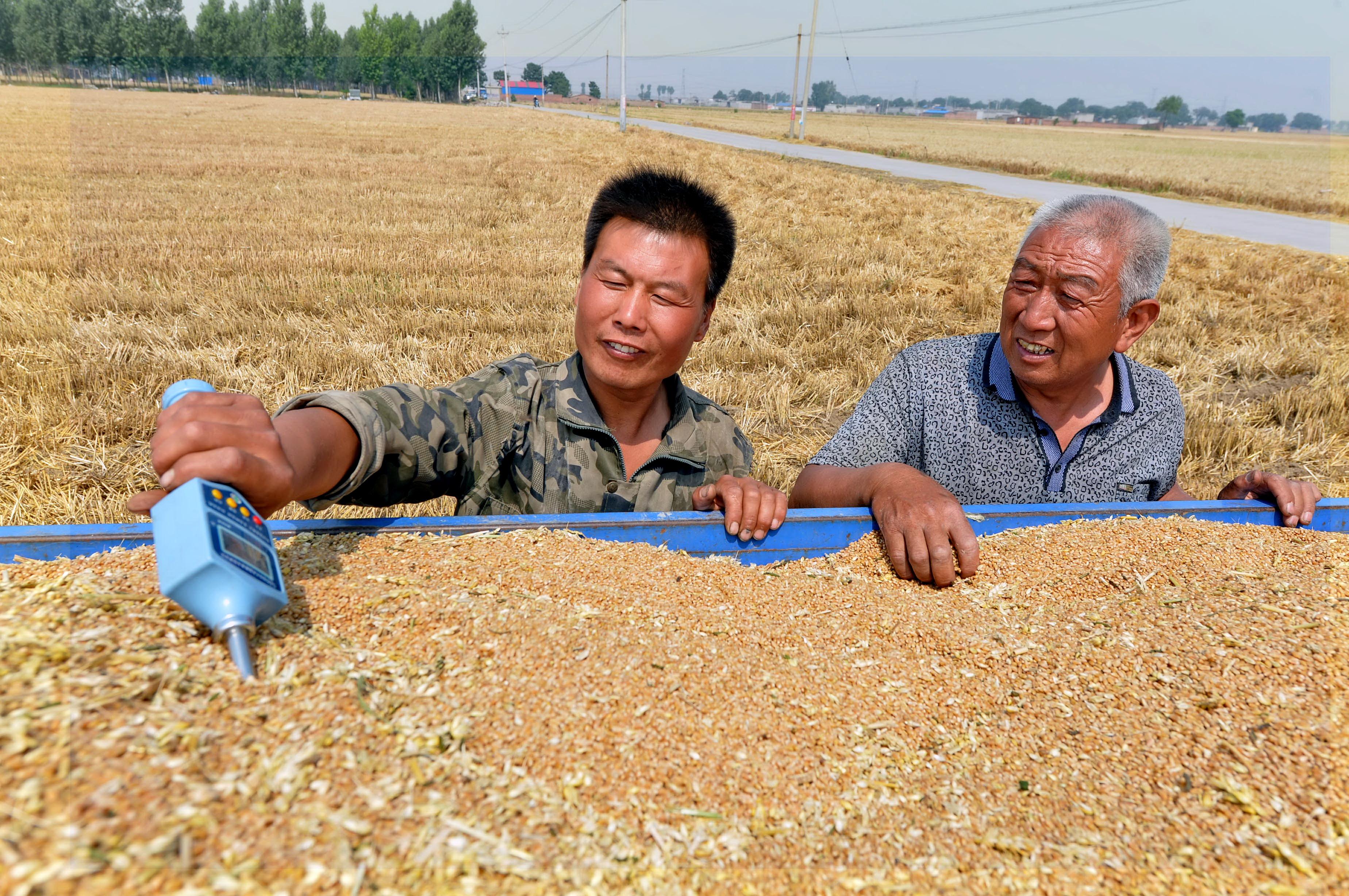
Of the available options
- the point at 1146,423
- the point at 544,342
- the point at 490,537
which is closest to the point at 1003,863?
the point at 490,537

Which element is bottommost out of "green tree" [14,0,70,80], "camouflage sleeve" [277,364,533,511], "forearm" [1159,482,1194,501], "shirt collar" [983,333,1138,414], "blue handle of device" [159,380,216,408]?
"forearm" [1159,482,1194,501]

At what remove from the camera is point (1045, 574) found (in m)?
2.05

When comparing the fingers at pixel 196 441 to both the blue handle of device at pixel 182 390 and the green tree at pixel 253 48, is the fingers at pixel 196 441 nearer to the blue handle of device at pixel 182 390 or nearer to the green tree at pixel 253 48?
the blue handle of device at pixel 182 390

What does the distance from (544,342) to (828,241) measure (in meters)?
5.39

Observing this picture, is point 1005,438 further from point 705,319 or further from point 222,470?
point 222,470

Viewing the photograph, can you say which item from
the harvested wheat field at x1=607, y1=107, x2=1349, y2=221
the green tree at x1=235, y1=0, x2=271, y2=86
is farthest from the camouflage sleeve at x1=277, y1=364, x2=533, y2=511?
the green tree at x1=235, y1=0, x2=271, y2=86

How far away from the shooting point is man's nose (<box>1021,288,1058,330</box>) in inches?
93.7

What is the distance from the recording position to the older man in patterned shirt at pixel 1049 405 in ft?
7.77

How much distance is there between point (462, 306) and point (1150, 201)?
1830 centimetres

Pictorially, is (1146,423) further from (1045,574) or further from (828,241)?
(828,241)

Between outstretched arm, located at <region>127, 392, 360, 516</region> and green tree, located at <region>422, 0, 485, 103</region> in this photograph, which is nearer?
outstretched arm, located at <region>127, 392, 360, 516</region>

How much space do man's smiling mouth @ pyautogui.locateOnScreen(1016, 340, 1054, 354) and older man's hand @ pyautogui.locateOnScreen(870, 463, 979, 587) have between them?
616 millimetres

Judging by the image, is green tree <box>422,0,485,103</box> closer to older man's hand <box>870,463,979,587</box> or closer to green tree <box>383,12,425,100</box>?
green tree <box>383,12,425,100</box>

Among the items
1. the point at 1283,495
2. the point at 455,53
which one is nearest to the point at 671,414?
the point at 1283,495
